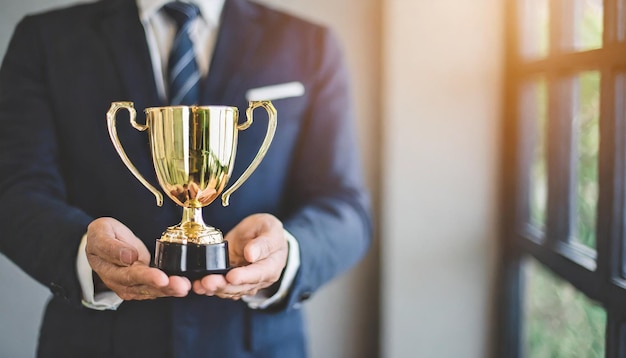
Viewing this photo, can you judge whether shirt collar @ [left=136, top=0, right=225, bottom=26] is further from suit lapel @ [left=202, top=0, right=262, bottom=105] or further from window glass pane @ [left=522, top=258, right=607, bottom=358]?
window glass pane @ [left=522, top=258, right=607, bottom=358]

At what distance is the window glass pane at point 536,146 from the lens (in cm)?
85

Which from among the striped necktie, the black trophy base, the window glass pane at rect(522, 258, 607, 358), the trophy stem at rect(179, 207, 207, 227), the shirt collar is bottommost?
the window glass pane at rect(522, 258, 607, 358)

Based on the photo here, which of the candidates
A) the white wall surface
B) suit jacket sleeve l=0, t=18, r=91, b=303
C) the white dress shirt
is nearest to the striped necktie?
the white dress shirt

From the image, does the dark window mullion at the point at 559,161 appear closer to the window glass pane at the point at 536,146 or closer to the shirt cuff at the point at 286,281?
the window glass pane at the point at 536,146

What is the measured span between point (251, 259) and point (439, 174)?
447mm

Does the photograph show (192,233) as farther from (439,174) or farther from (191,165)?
(439,174)

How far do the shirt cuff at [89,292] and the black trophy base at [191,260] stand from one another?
0.09m

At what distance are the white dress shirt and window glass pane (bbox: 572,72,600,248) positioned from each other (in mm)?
319

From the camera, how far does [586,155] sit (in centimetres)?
73

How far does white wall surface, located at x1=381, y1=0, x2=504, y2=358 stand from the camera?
0.87 m

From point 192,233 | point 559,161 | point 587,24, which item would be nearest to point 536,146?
point 559,161

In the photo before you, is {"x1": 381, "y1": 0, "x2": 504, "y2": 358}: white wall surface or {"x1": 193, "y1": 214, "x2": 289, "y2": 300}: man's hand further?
{"x1": 381, "y1": 0, "x2": 504, "y2": 358}: white wall surface

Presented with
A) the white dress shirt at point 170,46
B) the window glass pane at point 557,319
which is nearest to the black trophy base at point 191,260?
the white dress shirt at point 170,46

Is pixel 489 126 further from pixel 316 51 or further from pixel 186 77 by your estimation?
pixel 186 77
